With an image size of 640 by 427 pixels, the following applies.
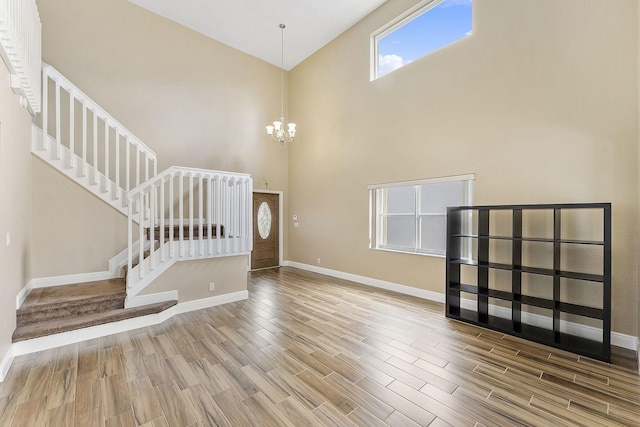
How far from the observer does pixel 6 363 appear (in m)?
2.44

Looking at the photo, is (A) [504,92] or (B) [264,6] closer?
(A) [504,92]

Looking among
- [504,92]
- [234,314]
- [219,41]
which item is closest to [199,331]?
[234,314]

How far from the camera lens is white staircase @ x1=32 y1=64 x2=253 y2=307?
373 centimetres

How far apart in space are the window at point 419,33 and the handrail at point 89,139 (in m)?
4.73

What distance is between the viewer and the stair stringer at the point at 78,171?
373cm

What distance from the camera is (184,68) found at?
5754mm

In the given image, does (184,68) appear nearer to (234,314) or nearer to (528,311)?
(234,314)

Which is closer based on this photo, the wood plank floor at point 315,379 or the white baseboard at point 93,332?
the wood plank floor at point 315,379

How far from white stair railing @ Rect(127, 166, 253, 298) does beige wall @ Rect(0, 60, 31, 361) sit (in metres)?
1.02

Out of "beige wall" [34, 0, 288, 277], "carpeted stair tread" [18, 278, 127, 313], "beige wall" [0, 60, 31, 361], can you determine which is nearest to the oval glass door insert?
"beige wall" [34, 0, 288, 277]

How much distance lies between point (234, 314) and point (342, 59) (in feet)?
18.3

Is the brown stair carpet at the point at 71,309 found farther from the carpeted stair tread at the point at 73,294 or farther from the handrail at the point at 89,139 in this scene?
the handrail at the point at 89,139

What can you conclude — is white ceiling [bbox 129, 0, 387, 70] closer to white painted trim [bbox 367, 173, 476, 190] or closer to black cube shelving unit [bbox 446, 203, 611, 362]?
→ white painted trim [bbox 367, 173, 476, 190]

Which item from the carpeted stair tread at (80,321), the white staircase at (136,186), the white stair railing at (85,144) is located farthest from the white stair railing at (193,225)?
the white stair railing at (85,144)
